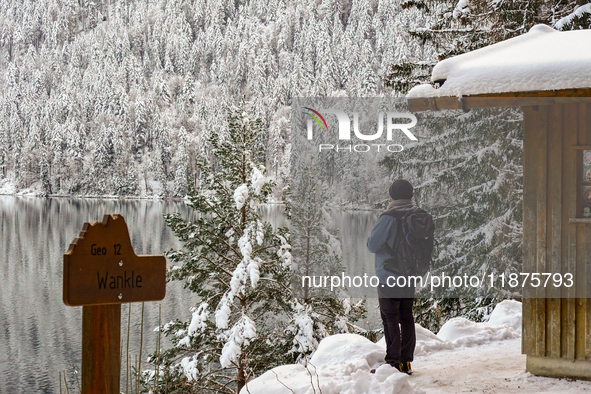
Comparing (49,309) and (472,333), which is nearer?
(472,333)

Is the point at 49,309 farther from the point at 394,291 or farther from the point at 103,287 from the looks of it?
the point at 103,287

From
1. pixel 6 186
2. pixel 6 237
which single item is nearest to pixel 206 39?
pixel 6 186

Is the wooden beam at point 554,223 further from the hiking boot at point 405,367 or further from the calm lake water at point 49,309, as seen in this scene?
the calm lake water at point 49,309

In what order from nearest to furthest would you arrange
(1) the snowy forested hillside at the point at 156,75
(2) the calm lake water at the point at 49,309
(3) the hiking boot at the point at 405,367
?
(3) the hiking boot at the point at 405,367, (2) the calm lake water at the point at 49,309, (1) the snowy forested hillside at the point at 156,75

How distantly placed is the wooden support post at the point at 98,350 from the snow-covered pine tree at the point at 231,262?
9.68 m

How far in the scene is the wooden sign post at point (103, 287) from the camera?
1951mm

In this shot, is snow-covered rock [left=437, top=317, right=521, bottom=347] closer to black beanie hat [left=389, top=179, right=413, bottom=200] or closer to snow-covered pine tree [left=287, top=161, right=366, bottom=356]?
black beanie hat [left=389, top=179, right=413, bottom=200]

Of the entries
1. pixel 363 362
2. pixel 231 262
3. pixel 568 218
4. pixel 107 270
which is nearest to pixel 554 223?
pixel 568 218

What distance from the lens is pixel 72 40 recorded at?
6521 inches

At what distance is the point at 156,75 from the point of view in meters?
133

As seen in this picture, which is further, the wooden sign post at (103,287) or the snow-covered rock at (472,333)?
the snow-covered rock at (472,333)

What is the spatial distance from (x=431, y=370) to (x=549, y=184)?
170cm

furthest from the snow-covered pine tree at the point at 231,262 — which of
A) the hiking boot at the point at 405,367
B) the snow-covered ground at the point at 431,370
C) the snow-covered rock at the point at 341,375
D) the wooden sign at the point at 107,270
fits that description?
the wooden sign at the point at 107,270


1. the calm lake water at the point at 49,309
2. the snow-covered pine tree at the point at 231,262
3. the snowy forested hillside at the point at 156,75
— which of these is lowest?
the calm lake water at the point at 49,309
